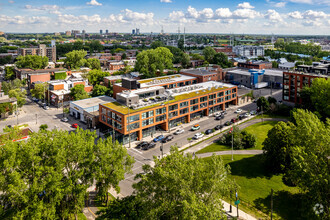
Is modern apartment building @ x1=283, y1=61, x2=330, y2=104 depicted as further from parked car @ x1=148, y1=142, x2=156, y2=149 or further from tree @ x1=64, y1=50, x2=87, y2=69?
tree @ x1=64, y1=50, x2=87, y2=69

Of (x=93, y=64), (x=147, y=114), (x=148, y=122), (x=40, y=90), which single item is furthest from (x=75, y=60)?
(x=148, y=122)

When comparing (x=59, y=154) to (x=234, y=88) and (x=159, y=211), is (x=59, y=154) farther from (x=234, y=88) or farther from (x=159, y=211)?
(x=234, y=88)

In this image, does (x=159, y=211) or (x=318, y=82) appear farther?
(x=318, y=82)

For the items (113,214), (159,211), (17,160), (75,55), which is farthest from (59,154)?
(75,55)

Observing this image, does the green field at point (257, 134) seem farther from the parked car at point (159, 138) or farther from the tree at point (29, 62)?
the tree at point (29, 62)

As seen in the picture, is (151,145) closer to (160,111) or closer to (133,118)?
(133,118)

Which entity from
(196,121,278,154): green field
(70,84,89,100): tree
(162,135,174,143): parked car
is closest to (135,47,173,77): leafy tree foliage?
(70,84,89,100): tree

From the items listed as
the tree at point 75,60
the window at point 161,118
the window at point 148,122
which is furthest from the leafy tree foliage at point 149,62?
the window at point 148,122
